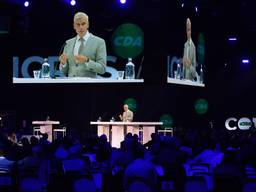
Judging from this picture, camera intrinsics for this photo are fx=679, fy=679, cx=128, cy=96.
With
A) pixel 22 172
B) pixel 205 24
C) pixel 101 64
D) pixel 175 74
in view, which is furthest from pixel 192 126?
pixel 22 172

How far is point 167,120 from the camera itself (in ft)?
95.6

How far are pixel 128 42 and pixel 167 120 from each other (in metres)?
10.5

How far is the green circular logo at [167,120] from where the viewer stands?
29.0 metres

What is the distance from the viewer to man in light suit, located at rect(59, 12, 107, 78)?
2303 centimetres

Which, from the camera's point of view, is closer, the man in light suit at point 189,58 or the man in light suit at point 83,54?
the man in light suit at point 83,54

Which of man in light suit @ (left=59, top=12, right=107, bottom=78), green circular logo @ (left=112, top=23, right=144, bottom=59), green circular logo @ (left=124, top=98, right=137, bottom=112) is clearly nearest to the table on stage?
man in light suit @ (left=59, top=12, right=107, bottom=78)

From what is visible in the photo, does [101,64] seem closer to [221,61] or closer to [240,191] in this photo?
[240,191]

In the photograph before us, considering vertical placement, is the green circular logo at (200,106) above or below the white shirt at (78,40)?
below

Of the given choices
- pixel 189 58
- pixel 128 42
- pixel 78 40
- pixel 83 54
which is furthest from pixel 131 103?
pixel 128 42

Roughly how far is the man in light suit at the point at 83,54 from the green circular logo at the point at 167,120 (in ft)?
21.0

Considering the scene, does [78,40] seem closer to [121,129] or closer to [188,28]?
[121,129]

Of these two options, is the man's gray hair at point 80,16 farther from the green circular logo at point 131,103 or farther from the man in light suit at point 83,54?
the green circular logo at point 131,103

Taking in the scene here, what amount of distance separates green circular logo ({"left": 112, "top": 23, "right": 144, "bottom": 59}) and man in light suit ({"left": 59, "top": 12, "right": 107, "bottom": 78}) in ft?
4.30

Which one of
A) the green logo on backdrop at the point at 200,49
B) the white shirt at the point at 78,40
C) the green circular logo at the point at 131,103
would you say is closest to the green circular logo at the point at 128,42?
the white shirt at the point at 78,40
